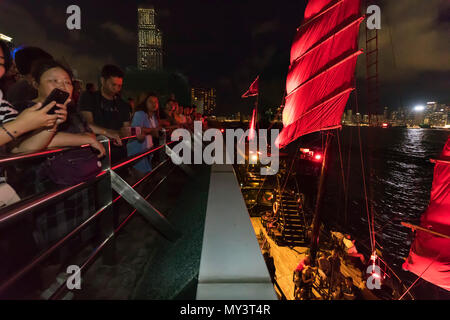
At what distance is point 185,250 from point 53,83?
7.02 feet

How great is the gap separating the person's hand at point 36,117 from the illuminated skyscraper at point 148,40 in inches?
5663

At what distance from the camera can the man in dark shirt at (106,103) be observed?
151 inches

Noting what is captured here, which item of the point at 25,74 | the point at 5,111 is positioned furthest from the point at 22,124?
the point at 25,74

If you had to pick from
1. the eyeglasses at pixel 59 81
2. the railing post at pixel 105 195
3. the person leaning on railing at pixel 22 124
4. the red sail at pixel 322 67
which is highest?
the red sail at pixel 322 67

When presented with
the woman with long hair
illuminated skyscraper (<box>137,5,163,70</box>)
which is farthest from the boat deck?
illuminated skyscraper (<box>137,5,163,70</box>)

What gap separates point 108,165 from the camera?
2168mm

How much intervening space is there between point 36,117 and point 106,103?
9.64 feet

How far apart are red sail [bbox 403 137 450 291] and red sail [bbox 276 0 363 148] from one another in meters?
5.19

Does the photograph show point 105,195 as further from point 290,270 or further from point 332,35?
point 332,35

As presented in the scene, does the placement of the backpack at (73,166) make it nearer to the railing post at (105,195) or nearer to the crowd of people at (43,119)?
the crowd of people at (43,119)

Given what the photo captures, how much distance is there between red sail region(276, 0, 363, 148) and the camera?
1302cm

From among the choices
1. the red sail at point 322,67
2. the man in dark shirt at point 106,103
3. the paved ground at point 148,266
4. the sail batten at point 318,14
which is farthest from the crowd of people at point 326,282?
the sail batten at point 318,14
